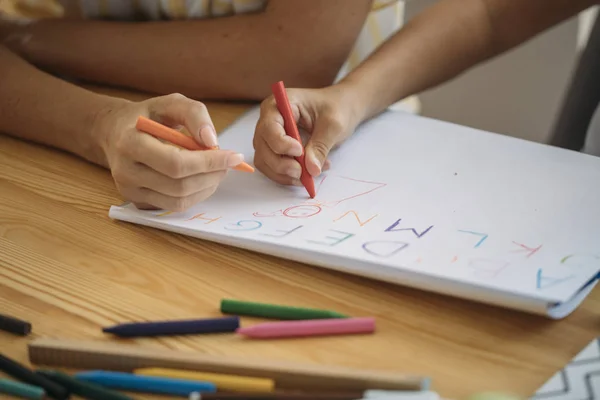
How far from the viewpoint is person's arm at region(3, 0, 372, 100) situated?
87cm

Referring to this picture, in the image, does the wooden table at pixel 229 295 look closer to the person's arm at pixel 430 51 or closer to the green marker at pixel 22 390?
the green marker at pixel 22 390

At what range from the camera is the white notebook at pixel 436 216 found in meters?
0.55

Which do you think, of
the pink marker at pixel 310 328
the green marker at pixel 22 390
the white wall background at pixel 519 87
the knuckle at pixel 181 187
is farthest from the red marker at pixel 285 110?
the white wall background at pixel 519 87

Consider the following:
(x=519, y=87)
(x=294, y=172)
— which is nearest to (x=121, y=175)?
(x=294, y=172)

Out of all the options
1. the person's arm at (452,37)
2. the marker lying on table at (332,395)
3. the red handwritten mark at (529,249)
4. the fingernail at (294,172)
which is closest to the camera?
the marker lying on table at (332,395)

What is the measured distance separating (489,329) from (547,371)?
5 centimetres

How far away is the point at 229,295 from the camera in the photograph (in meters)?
0.58

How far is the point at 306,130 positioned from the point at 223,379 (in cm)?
35

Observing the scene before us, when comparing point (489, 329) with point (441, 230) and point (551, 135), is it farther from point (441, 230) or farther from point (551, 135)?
point (551, 135)

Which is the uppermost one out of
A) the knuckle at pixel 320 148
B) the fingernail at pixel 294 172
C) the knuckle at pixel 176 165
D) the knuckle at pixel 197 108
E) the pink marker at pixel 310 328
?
the knuckle at pixel 197 108

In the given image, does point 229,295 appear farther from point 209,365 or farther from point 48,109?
point 48,109

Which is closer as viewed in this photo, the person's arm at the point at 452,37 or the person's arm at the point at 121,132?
the person's arm at the point at 121,132

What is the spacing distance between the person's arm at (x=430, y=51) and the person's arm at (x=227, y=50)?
2.7 inches

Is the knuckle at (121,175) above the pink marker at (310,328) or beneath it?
above
